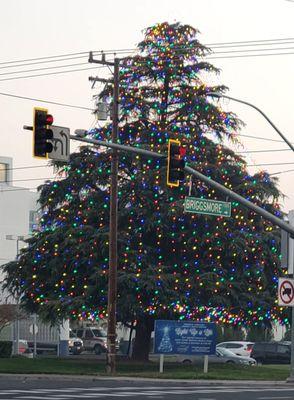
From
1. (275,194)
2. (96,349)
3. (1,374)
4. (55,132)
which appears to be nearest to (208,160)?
(275,194)

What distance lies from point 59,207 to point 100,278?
23.8 feet

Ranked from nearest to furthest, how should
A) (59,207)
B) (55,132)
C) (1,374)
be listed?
(55,132) → (1,374) → (59,207)

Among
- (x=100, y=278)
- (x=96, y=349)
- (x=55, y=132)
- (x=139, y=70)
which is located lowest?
(x=96, y=349)

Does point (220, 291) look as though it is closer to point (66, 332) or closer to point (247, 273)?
point (247, 273)

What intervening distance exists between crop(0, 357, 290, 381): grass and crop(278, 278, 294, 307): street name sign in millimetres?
4043

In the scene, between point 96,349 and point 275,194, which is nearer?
point 275,194

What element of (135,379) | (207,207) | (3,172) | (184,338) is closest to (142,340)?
(184,338)

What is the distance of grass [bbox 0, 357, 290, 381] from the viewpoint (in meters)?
38.3

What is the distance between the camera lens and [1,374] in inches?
1470

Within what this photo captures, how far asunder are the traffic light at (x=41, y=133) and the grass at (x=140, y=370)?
15.1m

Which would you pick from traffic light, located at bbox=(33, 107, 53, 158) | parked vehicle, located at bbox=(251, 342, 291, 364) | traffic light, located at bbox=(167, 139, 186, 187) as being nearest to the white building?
parked vehicle, located at bbox=(251, 342, 291, 364)

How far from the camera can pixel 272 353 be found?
65.7 meters

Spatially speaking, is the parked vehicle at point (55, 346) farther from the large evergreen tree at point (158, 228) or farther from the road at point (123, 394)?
the road at point (123, 394)

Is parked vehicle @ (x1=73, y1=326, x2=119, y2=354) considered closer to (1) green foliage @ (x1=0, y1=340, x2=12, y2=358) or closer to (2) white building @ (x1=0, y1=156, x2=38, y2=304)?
(2) white building @ (x1=0, y1=156, x2=38, y2=304)
